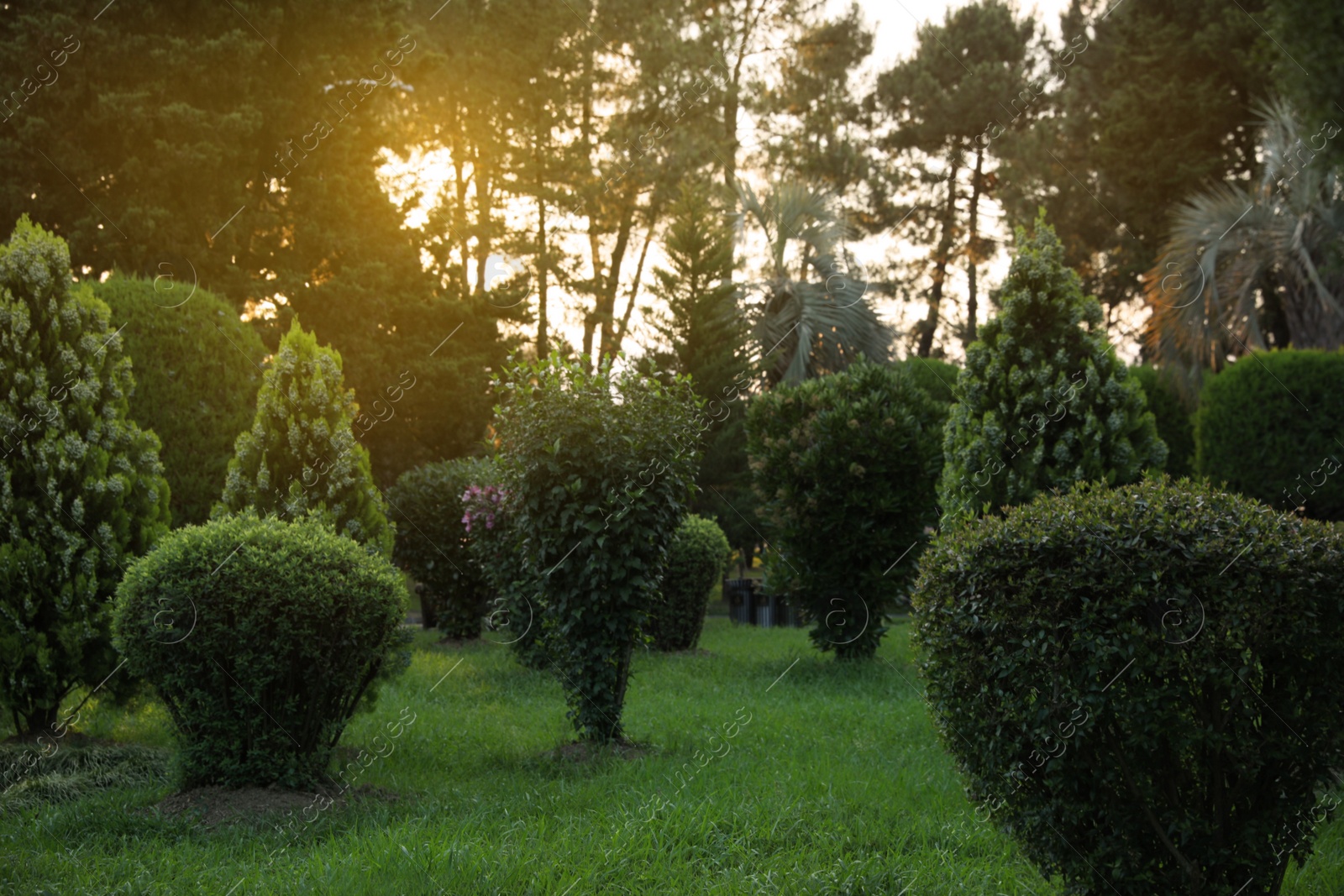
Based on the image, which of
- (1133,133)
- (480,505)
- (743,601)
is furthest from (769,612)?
(1133,133)

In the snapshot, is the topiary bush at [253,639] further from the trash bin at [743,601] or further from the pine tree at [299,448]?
the trash bin at [743,601]

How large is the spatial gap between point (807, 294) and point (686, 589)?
13.1 meters

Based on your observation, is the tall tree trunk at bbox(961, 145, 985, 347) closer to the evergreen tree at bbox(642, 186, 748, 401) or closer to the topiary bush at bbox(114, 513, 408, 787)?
the evergreen tree at bbox(642, 186, 748, 401)

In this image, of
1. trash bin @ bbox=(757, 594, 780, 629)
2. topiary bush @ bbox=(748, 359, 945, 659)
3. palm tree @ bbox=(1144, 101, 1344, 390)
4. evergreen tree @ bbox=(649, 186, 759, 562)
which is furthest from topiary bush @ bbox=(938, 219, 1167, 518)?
evergreen tree @ bbox=(649, 186, 759, 562)

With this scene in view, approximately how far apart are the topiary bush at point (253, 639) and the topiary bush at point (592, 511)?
1.49 metres

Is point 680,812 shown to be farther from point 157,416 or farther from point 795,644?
point 795,644

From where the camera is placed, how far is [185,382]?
8852mm

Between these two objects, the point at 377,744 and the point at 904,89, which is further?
the point at 904,89

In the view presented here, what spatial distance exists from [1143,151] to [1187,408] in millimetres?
10127

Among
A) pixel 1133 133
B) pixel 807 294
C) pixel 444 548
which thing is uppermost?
pixel 1133 133

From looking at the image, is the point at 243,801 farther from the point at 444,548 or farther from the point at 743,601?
the point at 743,601

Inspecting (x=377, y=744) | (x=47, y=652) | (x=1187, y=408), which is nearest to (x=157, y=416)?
(x=47, y=652)

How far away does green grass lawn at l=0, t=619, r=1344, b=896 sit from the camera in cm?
414

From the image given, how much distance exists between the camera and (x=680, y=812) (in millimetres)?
4980
